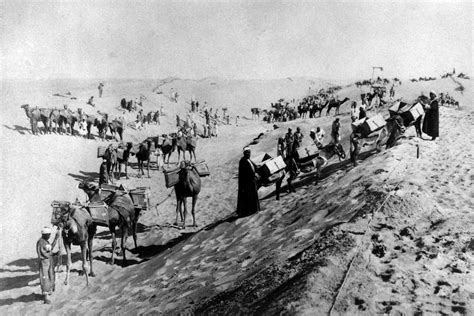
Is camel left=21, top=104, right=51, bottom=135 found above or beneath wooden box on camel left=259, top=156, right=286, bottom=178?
above

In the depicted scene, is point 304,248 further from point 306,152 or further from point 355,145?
point 355,145

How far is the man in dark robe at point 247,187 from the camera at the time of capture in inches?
416

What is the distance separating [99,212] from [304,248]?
555cm

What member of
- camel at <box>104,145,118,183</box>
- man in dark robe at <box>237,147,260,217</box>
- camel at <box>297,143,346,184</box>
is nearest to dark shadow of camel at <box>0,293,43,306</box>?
man in dark robe at <box>237,147,260,217</box>

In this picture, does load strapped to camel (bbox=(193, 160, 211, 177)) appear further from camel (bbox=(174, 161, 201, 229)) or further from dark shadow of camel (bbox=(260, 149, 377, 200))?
dark shadow of camel (bbox=(260, 149, 377, 200))

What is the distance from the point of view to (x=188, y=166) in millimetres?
12766

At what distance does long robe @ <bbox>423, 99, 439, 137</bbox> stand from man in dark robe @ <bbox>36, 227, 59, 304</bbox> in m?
12.0

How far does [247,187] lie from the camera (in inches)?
423

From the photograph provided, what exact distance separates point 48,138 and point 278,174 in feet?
56.9

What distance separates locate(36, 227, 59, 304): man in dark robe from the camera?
8.42m

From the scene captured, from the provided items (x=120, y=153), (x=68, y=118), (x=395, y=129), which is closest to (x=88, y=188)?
(x=395, y=129)

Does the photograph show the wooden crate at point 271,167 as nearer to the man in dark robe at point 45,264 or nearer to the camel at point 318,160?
the camel at point 318,160

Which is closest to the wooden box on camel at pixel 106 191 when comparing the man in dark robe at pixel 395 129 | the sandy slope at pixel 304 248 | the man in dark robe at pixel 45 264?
the sandy slope at pixel 304 248

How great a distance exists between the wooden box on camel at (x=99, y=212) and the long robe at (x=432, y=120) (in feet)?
34.9
